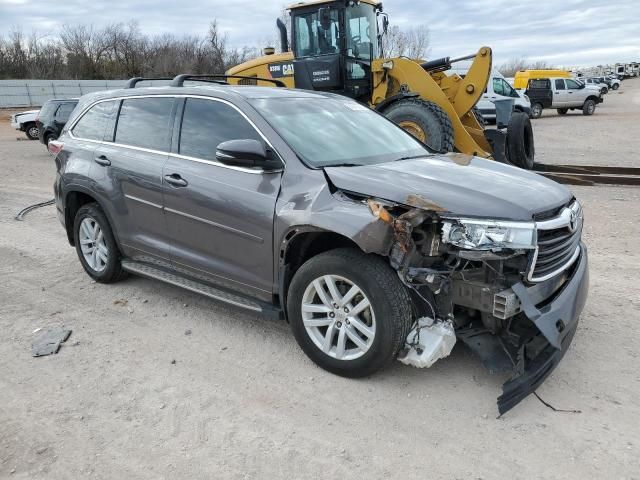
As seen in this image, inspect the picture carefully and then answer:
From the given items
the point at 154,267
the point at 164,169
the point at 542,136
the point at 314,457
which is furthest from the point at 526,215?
the point at 542,136

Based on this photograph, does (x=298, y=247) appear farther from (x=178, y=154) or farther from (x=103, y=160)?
(x=103, y=160)

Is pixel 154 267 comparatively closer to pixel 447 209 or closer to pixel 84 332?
pixel 84 332

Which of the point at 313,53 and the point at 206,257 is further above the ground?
the point at 313,53

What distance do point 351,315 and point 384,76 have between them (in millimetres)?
8375

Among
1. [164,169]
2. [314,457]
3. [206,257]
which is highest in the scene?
[164,169]

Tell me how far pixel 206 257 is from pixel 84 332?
1177 mm

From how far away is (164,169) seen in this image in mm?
4387

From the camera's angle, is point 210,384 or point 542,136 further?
point 542,136

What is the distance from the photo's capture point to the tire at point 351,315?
3.23 metres

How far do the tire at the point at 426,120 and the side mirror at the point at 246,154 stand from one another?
5.50 m

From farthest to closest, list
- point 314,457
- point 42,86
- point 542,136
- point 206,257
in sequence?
point 42,86, point 542,136, point 206,257, point 314,457

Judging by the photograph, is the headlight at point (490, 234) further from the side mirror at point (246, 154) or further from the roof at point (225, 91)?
the roof at point (225, 91)

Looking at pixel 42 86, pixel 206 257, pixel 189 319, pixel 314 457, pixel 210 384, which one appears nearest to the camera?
pixel 314 457

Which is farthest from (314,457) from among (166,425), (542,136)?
(542,136)
